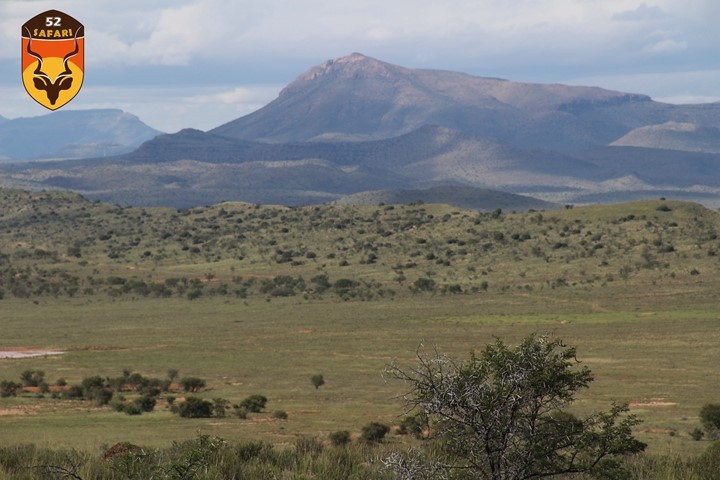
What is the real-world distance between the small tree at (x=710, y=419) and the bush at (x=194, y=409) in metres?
18.3

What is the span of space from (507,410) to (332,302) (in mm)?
79543

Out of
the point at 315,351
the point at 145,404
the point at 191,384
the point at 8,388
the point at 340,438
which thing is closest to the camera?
the point at 340,438

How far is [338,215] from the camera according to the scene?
152 metres

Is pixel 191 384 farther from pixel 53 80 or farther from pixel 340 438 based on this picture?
pixel 53 80

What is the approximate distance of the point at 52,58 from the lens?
30.7m

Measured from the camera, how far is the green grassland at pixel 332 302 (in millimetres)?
45250

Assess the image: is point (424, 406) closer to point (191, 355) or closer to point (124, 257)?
point (191, 355)

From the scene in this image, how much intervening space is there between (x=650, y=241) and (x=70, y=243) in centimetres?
7544

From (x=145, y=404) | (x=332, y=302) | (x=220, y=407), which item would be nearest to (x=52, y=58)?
(x=220, y=407)

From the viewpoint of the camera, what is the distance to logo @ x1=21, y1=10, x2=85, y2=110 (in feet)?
98.3

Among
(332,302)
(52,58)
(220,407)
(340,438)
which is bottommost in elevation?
(332,302)

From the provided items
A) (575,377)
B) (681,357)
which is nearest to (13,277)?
(681,357)

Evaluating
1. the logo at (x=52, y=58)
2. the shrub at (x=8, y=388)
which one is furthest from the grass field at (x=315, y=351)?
the logo at (x=52, y=58)

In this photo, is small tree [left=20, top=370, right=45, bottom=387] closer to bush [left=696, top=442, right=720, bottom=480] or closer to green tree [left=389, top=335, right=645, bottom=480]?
bush [left=696, top=442, right=720, bottom=480]
